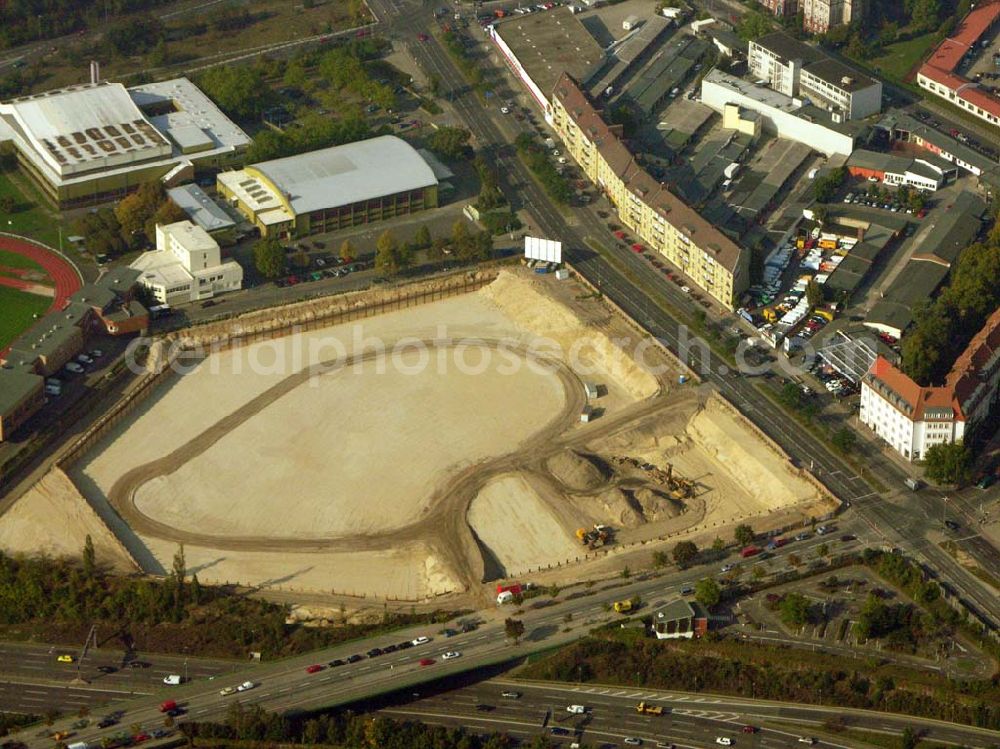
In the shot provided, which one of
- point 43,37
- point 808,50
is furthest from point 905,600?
point 43,37

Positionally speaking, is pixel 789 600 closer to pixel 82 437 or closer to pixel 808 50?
pixel 82 437

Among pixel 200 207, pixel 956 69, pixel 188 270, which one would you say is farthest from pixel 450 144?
pixel 956 69

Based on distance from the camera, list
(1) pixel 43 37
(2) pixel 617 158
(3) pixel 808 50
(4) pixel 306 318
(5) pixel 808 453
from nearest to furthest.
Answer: (5) pixel 808 453
(4) pixel 306 318
(2) pixel 617 158
(3) pixel 808 50
(1) pixel 43 37

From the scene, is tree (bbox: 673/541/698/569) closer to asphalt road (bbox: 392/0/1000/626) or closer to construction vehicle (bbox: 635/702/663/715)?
asphalt road (bbox: 392/0/1000/626)

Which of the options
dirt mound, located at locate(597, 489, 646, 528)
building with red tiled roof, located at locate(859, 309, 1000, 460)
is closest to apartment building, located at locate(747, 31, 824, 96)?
building with red tiled roof, located at locate(859, 309, 1000, 460)

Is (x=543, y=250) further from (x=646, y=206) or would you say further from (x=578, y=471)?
(x=578, y=471)

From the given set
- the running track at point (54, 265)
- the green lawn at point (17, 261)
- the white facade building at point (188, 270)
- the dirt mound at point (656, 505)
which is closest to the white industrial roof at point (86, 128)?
the running track at point (54, 265)
